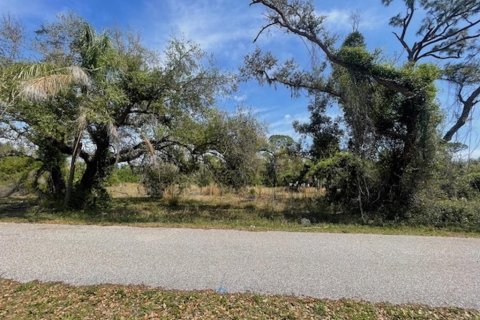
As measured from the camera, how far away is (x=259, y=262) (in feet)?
16.9

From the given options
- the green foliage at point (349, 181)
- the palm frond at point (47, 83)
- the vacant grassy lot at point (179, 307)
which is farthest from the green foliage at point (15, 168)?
the green foliage at point (349, 181)

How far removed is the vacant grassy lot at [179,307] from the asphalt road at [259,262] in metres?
A: 0.22

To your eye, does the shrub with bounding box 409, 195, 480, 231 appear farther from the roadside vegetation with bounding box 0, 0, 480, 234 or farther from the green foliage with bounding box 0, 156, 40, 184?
the green foliage with bounding box 0, 156, 40, 184

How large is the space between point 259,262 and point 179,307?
6.02 ft

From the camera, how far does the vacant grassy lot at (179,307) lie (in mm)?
3477

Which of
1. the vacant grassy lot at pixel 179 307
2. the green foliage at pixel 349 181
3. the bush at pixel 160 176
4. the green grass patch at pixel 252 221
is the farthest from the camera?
the bush at pixel 160 176

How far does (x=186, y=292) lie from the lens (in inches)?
157

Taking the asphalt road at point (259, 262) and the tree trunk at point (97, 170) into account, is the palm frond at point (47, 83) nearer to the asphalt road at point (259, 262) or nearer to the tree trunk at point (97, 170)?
the asphalt road at point (259, 262)

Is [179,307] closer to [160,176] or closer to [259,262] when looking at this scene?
[259,262]

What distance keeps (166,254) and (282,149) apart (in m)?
12.7

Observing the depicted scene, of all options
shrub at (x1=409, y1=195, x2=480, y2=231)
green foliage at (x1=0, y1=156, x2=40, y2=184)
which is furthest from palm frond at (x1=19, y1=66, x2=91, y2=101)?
shrub at (x1=409, y1=195, x2=480, y2=231)

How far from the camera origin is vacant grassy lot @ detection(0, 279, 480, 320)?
348 cm

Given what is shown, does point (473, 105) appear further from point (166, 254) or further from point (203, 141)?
point (166, 254)

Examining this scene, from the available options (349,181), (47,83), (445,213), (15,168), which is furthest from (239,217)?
(15,168)
